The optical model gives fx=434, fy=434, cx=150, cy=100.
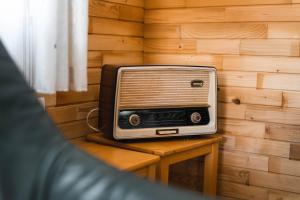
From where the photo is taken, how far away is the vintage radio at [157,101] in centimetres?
173

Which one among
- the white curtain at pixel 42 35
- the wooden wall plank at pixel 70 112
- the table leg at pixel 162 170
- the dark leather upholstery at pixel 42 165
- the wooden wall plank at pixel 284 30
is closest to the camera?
the dark leather upholstery at pixel 42 165

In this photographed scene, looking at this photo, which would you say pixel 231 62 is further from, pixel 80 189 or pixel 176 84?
pixel 80 189

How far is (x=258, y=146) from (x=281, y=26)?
1.79 ft

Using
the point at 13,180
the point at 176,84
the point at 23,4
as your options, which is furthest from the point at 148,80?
→ the point at 13,180

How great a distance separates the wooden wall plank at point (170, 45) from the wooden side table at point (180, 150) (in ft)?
1.54

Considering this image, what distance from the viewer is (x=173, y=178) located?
2.19 metres

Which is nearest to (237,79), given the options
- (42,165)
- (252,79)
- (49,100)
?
(252,79)

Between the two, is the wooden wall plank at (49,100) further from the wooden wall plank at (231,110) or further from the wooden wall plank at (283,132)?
the wooden wall plank at (283,132)

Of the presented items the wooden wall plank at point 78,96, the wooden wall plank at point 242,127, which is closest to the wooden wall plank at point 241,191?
the wooden wall plank at point 242,127

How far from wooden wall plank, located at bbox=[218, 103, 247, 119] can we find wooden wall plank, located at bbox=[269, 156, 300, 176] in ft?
0.79

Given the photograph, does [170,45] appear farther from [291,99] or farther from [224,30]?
[291,99]

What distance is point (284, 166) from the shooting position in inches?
75.7

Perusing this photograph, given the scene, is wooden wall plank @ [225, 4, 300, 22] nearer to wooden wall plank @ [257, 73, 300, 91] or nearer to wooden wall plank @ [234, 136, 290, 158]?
wooden wall plank @ [257, 73, 300, 91]

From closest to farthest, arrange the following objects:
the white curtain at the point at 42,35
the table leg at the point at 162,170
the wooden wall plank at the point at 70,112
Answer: the white curtain at the point at 42,35 < the table leg at the point at 162,170 < the wooden wall plank at the point at 70,112
